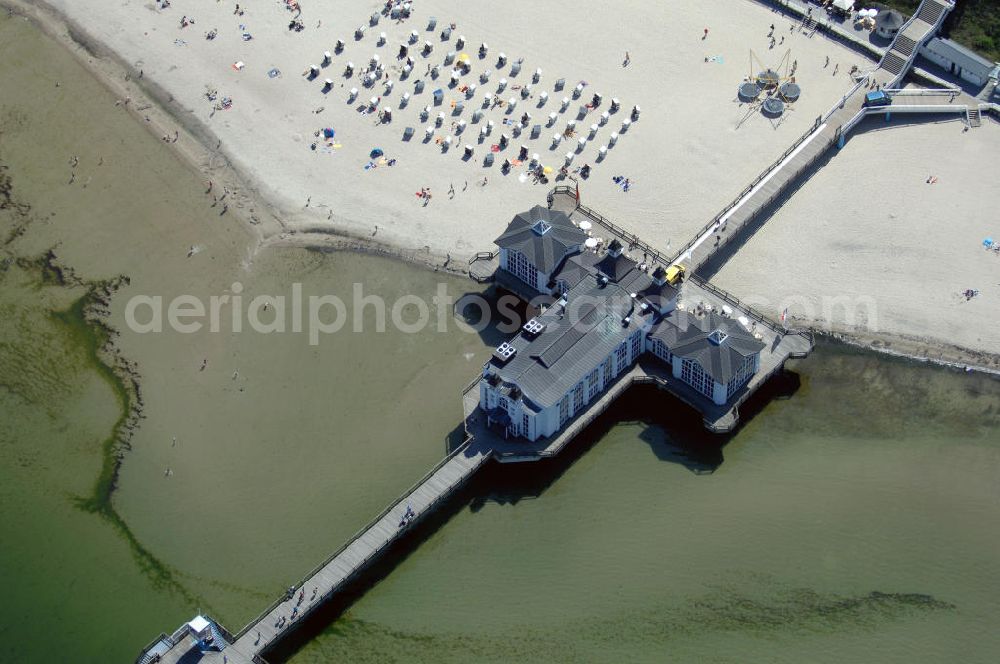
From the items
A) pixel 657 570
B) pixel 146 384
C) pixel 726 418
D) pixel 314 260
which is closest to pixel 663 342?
pixel 726 418

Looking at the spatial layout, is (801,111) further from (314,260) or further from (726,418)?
(314,260)

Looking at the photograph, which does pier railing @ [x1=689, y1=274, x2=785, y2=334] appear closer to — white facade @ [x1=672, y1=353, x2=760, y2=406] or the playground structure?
white facade @ [x1=672, y1=353, x2=760, y2=406]

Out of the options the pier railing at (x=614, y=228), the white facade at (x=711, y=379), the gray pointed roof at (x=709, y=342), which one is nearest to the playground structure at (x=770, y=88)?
the pier railing at (x=614, y=228)

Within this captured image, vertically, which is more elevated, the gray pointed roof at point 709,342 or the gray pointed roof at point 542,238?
the gray pointed roof at point 542,238

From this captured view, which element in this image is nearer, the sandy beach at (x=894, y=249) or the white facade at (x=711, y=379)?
the white facade at (x=711, y=379)

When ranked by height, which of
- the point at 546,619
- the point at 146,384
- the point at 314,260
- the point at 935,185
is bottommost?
the point at 546,619

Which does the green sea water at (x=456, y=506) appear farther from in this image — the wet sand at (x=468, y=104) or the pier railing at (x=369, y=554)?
the wet sand at (x=468, y=104)
